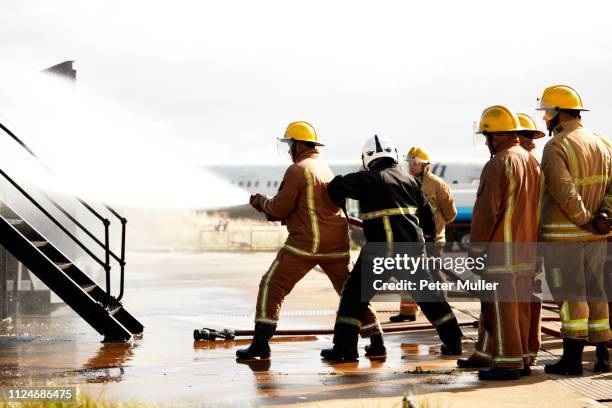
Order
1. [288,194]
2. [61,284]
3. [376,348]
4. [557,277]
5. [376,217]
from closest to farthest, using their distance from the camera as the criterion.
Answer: [557,277], [376,217], [288,194], [376,348], [61,284]

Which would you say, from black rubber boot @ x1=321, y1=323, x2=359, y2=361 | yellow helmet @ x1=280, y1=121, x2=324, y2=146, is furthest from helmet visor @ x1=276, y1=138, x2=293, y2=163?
black rubber boot @ x1=321, y1=323, x2=359, y2=361

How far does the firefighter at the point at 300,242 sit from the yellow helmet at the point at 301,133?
0.83ft

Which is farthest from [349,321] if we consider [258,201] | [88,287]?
[88,287]

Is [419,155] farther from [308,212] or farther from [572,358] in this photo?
[572,358]

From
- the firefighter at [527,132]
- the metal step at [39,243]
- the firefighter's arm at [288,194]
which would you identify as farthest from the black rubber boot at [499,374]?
the metal step at [39,243]

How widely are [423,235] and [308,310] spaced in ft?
15.8

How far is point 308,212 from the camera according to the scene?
8586mm

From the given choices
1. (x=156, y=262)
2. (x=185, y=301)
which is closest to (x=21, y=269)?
(x=185, y=301)

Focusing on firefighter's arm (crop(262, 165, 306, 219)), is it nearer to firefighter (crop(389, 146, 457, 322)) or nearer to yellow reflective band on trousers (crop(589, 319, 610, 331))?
A: yellow reflective band on trousers (crop(589, 319, 610, 331))

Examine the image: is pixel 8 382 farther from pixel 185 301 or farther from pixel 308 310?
pixel 185 301

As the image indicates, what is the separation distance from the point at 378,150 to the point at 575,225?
5.45 feet

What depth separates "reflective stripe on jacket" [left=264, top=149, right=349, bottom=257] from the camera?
856cm

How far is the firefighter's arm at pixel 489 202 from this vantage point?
7520 mm

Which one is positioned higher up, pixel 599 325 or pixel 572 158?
pixel 572 158
